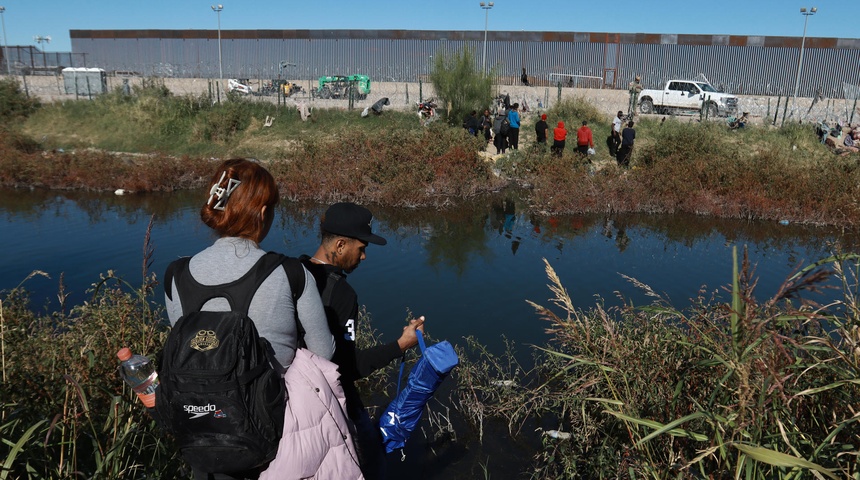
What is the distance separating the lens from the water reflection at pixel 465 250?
29.3 ft

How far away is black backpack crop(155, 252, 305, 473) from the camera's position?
2.09m

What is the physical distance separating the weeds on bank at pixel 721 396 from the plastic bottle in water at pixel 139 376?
192 cm

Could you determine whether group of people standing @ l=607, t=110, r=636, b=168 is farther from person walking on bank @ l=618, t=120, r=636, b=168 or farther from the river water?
the river water

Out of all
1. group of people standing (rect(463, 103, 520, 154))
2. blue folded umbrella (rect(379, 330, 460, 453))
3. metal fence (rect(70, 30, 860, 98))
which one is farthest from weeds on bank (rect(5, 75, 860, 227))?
metal fence (rect(70, 30, 860, 98))

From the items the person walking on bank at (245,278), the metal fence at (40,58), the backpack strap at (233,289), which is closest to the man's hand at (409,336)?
the person walking on bank at (245,278)

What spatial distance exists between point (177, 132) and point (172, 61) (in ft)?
72.8

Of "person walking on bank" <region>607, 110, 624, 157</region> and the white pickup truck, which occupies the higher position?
→ the white pickup truck

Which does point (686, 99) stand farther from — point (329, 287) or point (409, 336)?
point (329, 287)

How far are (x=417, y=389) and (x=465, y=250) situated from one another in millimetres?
8691

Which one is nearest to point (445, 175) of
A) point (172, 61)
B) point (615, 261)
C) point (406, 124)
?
point (615, 261)

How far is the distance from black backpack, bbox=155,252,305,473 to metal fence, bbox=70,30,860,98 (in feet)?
105

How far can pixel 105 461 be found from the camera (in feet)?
9.95

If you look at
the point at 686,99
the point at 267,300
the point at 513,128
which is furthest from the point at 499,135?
the point at 267,300

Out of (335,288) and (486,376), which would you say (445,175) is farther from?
(335,288)
